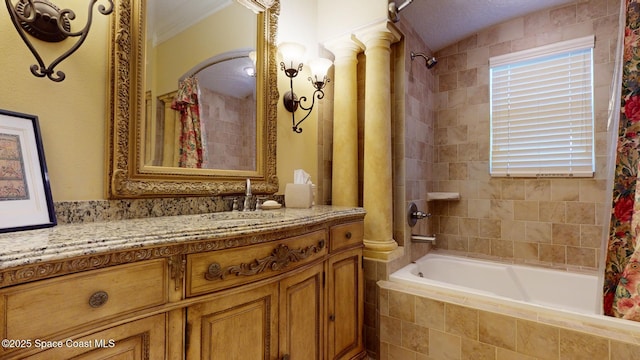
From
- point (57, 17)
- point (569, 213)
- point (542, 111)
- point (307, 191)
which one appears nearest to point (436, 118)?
point (542, 111)

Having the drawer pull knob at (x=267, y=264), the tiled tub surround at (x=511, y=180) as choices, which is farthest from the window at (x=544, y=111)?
the drawer pull knob at (x=267, y=264)

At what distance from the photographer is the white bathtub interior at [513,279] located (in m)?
2.12

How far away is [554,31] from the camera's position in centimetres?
235

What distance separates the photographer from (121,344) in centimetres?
75

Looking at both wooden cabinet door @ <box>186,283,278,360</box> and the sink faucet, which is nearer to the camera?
wooden cabinet door @ <box>186,283,278,360</box>

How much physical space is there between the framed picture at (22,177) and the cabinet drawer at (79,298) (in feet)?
1.15

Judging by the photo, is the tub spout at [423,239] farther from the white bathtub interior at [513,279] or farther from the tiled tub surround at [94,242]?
the tiled tub surround at [94,242]

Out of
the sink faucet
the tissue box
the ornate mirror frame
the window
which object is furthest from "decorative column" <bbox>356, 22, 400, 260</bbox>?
the window

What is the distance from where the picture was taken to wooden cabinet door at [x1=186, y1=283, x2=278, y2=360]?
0.90m

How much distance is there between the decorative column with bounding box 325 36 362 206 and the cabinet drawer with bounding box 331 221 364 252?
385 mm

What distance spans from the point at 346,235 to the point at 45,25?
1.49 metres

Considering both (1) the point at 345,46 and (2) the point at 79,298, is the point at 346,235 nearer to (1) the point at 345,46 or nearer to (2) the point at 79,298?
(2) the point at 79,298

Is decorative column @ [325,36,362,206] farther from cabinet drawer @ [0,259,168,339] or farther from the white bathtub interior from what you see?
cabinet drawer @ [0,259,168,339]

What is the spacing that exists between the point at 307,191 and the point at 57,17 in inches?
49.8
